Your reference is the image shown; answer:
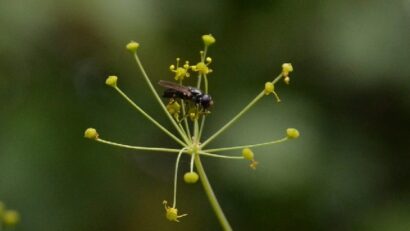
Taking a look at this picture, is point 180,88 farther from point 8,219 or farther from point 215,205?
point 8,219

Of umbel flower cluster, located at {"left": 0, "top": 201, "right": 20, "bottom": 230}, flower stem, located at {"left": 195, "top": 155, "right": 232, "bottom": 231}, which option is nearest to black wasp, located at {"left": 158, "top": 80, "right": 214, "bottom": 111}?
flower stem, located at {"left": 195, "top": 155, "right": 232, "bottom": 231}

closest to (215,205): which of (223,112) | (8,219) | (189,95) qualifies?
(8,219)

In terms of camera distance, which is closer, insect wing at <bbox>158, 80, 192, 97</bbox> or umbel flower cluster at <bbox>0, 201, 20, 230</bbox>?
umbel flower cluster at <bbox>0, 201, 20, 230</bbox>

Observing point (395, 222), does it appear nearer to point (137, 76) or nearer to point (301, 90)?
point (301, 90)

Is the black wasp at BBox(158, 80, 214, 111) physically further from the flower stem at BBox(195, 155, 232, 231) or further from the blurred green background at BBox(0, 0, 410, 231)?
the blurred green background at BBox(0, 0, 410, 231)

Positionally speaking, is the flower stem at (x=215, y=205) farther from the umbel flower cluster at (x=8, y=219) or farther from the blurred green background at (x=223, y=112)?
the blurred green background at (x=223, y=112)

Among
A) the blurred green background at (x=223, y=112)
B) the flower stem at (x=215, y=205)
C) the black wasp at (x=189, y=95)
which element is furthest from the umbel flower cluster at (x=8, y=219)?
the blurred green background at (x=223, y=112)
